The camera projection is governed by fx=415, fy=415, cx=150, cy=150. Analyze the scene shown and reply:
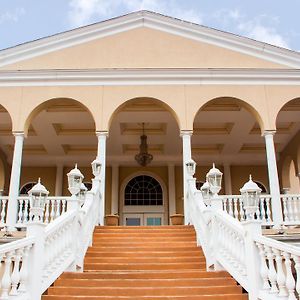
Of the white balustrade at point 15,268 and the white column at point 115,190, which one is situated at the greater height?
the white column at point 115,190

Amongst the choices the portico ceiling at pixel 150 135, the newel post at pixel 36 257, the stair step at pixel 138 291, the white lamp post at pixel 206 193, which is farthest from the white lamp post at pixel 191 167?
the newel post at pixel 36 257

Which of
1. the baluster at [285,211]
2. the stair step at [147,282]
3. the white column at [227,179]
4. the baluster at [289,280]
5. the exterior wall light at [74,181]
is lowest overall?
the stair step at [147,282]

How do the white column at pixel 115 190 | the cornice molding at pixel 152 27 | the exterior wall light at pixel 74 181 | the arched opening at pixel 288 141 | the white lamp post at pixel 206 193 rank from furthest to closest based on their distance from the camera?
the white column at pixel 115 190 → the arched opening at pixel 288 141 → the cornice molding at pixel 152 27 → the white lamp post at pixel 206 193 → the exterior wall light at pixel 74 181

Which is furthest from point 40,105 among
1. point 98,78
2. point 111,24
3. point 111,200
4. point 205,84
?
point 111,200

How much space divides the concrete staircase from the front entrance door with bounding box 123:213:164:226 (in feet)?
25.2

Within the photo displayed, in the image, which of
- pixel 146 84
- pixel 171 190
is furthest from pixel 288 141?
pixel 146 84

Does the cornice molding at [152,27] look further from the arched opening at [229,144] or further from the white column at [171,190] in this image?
the white column at [171,190]

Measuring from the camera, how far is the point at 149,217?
56.6 ft

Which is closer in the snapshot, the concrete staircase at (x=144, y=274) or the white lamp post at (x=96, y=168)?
the concrete staircase at (x=144, y=274)

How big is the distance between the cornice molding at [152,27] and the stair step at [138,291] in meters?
8.90

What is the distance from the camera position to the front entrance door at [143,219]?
17172 mm

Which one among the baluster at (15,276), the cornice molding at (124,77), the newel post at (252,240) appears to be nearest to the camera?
the baluster at (15,276)

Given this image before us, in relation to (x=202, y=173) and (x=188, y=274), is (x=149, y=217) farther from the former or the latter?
(x=188, y=274)

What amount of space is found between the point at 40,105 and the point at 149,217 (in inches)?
282
